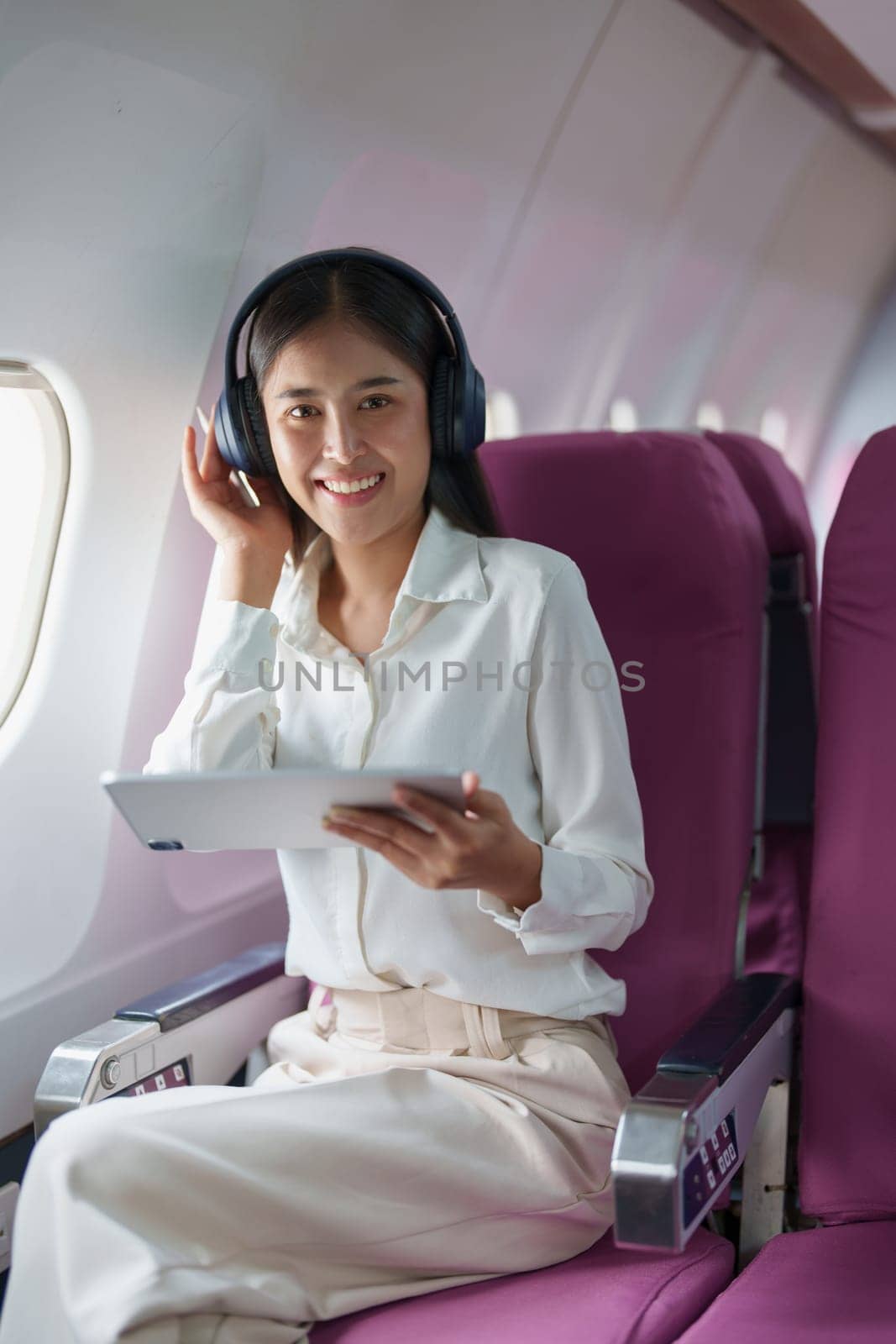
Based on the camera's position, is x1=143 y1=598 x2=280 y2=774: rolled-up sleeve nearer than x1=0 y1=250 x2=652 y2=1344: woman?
No

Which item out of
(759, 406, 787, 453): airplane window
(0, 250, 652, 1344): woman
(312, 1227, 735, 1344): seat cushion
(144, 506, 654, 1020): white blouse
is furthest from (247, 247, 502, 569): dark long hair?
(759, 406, 787, 453): airplane window

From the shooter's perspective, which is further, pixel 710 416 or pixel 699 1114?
pixel 710 416

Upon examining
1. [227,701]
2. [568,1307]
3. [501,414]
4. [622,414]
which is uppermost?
[622,414]

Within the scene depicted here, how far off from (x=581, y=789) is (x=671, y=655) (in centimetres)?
40

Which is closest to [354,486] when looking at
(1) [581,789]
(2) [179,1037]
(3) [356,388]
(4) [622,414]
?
(3) [356,388]

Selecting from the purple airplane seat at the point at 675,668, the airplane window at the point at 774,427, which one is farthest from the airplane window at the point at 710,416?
the purple airplane seat at the point at 675,668

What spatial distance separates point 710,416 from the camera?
399cm

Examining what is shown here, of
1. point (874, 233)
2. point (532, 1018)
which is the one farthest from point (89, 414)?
point (874, 233)

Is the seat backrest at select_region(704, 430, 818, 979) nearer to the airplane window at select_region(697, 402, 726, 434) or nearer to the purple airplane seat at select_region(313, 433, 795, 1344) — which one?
the purple airplane seat at select_region(313, 433, 795, 1344)

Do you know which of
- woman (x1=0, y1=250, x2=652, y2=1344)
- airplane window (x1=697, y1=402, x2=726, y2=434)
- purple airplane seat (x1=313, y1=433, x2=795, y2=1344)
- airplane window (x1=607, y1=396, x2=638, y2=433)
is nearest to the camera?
woman (x1=0, y1=250, x2=652, y2=1344)

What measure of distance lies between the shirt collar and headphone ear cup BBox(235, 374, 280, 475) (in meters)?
0.14

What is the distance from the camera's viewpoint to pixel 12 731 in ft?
6.35

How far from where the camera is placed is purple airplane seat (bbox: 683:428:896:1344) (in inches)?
66.5

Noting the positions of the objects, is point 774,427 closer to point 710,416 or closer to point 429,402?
point 710,416
